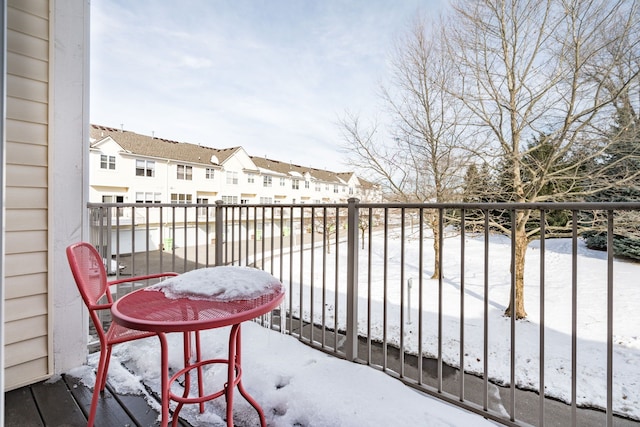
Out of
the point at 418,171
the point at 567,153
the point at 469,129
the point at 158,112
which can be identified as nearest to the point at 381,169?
the point at 418,171

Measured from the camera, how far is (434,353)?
4059mm

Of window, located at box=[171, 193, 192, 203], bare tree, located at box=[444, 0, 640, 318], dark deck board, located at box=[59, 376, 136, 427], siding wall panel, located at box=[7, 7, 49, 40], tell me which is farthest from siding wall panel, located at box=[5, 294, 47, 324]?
window, located at box=[171, 193, 192, 203]

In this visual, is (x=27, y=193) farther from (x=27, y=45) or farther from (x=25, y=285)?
(x=27, y=45)

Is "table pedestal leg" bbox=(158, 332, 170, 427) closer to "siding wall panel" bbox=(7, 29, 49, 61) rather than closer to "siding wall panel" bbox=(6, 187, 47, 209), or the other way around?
"siding wall panel" bbox=(6, 187, 47, 209)

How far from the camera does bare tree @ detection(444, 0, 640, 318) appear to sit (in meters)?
5.12

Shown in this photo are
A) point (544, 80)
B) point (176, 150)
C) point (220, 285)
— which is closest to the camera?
point (220, 285)

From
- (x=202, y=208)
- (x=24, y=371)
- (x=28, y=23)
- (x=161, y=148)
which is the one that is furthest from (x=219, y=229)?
(x=161, y=148)

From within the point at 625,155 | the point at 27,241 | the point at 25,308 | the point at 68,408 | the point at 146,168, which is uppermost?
the point at 146,168

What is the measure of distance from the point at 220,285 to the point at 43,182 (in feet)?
4.30

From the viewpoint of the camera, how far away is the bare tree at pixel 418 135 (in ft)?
23.0

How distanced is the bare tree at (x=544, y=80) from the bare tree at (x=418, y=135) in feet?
1.57

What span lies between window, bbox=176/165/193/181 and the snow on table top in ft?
60.0

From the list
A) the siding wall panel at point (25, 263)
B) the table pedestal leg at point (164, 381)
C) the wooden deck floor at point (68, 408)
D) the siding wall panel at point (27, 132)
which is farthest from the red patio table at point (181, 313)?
the siding wall panel at point (27, 132)

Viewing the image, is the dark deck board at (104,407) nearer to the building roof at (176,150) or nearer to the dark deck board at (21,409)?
the dark deck board at (21,409)
